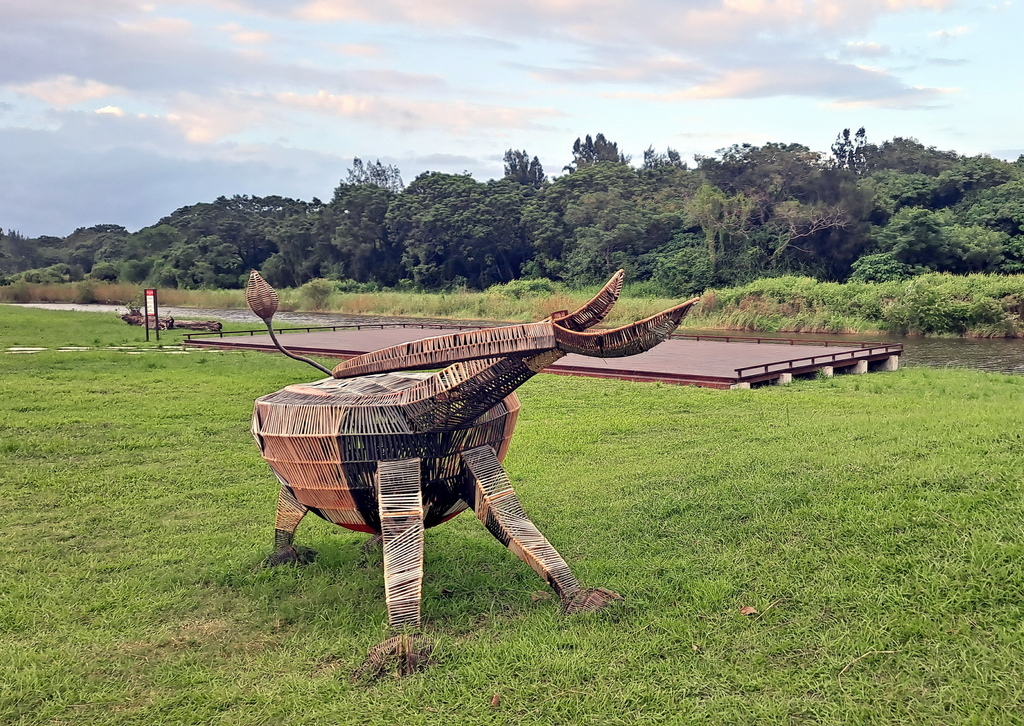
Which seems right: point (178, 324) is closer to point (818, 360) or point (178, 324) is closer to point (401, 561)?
point (818, 360)

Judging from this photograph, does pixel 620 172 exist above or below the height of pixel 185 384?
above

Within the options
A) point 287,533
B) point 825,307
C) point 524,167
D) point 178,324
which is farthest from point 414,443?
point 524,167

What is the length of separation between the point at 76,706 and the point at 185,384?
931 centimetres

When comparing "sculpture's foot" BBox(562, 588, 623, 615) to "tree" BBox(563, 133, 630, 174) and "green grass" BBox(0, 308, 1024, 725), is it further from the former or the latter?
"tree" BBox(563, 133, 630, 174)

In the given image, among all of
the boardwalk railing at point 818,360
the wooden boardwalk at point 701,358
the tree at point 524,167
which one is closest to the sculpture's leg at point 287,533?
the wooden boardwalk at point 701,358

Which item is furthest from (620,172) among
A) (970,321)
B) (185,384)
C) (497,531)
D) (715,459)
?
(497,531)

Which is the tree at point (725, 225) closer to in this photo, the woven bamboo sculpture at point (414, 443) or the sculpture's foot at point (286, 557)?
the sculpture's foot at point (286, 557)

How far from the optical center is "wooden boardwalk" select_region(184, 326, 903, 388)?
42.8 ft

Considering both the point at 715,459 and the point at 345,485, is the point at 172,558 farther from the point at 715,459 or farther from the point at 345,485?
the point at 715,459

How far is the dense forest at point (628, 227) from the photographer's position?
35938 mm

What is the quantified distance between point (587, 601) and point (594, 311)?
154cm

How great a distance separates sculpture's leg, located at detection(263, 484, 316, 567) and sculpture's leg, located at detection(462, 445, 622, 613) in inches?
47.2

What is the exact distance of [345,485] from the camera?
13.5 feet

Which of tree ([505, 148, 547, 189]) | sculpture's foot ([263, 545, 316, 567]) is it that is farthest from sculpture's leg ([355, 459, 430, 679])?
tree ([505, 148, 547, 189])
